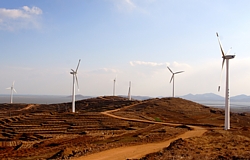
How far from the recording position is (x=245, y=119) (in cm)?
7738

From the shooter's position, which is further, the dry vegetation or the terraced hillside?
the terraced hillside

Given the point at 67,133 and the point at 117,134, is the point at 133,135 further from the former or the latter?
the point at 67,133

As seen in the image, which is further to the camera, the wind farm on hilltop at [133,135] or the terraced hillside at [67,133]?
the terraced hillside at [67,133]

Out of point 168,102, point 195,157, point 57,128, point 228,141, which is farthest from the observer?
point 168,102

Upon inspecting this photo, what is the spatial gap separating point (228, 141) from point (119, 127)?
28476mm

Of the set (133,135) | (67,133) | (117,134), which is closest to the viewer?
(133,135)

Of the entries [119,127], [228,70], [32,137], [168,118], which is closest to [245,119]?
[168,118]

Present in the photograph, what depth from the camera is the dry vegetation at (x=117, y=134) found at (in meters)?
28.2

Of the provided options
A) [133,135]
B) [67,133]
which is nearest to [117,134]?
[133,135]

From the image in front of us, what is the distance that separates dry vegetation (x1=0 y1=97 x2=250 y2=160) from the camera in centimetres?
2819

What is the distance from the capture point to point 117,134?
160 feet

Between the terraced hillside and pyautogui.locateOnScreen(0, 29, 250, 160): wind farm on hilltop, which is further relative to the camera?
the terraced hillside

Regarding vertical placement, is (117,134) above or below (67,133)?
above

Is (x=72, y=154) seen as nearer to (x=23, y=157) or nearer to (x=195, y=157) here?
(x=23, y=157)
